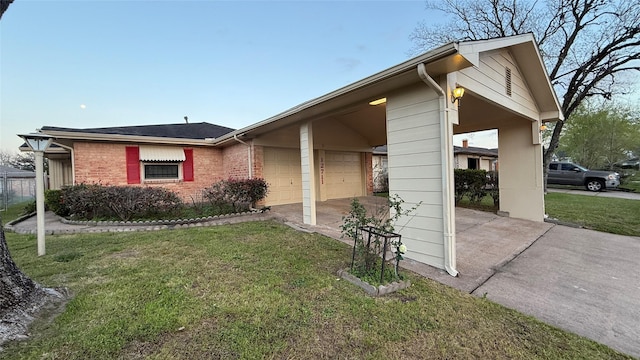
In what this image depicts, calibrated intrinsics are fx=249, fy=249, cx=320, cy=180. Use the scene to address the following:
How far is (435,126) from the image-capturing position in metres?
3.56

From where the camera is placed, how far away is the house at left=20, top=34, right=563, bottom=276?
351 centimetres

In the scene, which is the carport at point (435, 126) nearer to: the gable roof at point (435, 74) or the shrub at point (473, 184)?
the gable roof at point (435, 74)

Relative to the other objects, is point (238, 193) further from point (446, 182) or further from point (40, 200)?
point (446, 182)

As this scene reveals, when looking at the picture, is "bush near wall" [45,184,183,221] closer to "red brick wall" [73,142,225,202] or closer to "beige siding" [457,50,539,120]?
"red brick wall" [73,142,225,202]

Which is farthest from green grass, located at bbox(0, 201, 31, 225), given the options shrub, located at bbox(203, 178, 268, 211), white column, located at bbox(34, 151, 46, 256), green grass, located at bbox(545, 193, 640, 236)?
green grass, located at bbox(545, 193, 640, 236)

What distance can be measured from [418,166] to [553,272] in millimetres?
2424

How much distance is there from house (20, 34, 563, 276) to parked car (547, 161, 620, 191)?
11.8 meters

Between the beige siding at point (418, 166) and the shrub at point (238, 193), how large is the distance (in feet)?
16.0

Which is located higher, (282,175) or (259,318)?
(282,175)

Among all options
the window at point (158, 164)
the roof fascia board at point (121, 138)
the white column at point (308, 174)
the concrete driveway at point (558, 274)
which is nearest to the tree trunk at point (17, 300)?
the concrete driveway at point (558, 274)

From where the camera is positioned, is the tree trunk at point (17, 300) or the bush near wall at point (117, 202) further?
the bush near wall at point (117, 202)

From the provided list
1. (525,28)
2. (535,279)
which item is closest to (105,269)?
(535,279)

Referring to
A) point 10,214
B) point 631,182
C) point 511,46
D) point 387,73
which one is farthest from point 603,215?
point 10,214

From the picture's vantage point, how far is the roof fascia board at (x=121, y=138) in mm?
7398
